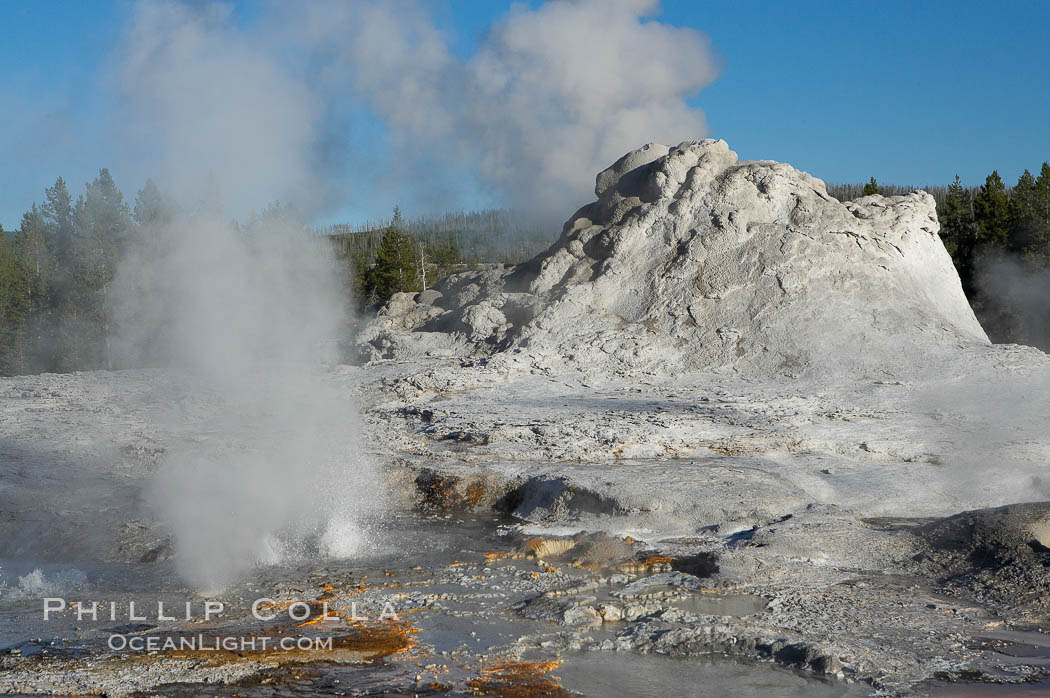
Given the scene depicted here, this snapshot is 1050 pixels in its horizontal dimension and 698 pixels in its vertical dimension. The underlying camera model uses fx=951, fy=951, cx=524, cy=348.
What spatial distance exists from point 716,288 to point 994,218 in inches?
592

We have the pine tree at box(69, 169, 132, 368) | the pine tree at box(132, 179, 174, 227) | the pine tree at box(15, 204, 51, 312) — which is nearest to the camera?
the pine tree at box(132, 179, 174, 227)

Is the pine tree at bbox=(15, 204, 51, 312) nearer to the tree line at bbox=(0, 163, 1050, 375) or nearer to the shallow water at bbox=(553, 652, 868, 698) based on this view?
the tree line at bbox=(0, 163, 1050, 375)

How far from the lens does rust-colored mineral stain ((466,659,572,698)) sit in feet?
11.6

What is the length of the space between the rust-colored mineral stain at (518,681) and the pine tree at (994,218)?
21801 mm

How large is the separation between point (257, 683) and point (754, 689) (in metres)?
1.88

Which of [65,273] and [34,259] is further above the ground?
[34,259]

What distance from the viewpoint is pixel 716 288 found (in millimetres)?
10828

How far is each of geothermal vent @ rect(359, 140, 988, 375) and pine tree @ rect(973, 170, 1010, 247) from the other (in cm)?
1139

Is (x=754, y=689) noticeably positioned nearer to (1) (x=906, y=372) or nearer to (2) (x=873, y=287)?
(1) (x=906, y=372)

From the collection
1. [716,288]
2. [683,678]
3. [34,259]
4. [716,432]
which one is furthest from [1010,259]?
[683,678]

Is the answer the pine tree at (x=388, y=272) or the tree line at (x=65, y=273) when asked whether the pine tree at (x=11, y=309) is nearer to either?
the tree line at (x=65, y=273)

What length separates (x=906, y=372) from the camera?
948 centimetres

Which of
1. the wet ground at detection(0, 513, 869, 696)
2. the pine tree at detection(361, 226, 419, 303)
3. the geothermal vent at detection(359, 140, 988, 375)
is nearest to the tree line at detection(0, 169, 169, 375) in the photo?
the wet ground at detection(0, 513, 869, 696)

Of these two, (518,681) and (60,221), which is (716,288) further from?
(518,681)
